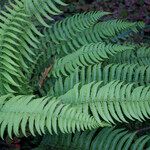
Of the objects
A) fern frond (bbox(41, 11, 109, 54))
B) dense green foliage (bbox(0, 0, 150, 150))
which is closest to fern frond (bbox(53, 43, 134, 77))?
dense green foliage (bbox(0, 0, 150, 150))

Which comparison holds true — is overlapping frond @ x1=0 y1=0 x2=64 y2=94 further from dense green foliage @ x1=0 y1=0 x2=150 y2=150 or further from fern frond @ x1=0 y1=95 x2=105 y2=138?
fern frond @ x1=0 y1=95 x2=105 y2=138

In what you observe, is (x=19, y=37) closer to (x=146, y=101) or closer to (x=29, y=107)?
(x=29, y=107)

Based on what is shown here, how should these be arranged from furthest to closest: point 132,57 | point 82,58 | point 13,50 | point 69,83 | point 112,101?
point 132,57
point 82,58
point 69,83
point 13,50
point 112,101

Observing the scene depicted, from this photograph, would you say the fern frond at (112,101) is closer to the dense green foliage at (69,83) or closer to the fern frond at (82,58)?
the dense green foliage at (69,83)

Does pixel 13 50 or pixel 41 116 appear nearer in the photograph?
pixel 41 116

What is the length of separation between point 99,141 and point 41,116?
752 millimetres

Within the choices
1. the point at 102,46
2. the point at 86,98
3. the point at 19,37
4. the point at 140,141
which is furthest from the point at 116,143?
the point at 19,37

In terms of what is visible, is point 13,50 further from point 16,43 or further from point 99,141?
point 99,141

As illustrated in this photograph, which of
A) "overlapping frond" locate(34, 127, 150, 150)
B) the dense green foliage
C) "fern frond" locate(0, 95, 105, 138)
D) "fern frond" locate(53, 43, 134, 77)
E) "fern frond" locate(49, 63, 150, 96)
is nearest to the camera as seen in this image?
"fern frond" locate(0, 95, 105, 138)

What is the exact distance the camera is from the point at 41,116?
364 centimetres

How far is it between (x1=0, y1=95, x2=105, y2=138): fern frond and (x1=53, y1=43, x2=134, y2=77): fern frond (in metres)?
0.74

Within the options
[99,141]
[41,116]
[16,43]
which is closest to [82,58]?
[16,43]

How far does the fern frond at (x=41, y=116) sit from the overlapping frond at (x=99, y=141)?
0.44m

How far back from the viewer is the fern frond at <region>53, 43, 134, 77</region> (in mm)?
4535
